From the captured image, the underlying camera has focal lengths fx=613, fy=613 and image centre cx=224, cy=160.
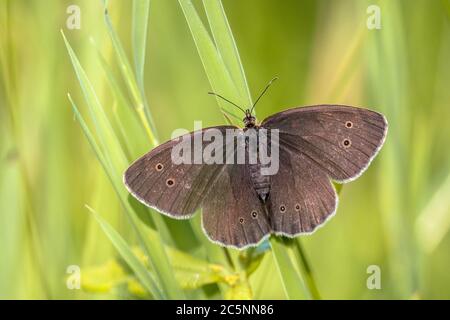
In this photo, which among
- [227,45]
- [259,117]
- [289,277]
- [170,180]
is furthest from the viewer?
[259,117]

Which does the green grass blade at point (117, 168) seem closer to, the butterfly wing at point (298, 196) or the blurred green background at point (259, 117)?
the blurred green background at point (259, 117)

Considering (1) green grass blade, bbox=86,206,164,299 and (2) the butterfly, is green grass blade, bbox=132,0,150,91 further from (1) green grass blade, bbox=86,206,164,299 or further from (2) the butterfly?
(1) green grass blade, bbox=86,206,164,299

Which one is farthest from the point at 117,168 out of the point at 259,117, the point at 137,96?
the point at 259,117

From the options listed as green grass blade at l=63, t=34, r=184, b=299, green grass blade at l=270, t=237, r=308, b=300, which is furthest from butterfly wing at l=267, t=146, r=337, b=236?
green grass blade at l=63, t=34, r=184, b=299

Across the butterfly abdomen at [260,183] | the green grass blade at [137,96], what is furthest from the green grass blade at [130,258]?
the butterfly abdomen at [260,183]

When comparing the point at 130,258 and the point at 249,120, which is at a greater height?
the point at 249,120

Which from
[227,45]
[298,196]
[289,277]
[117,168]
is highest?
[227,45]

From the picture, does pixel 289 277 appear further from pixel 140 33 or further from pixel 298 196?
pixel 140 33
